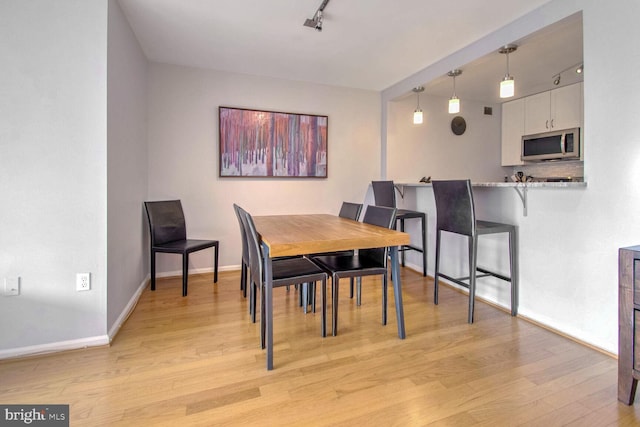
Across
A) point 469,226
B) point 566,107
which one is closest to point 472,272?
point 469,226

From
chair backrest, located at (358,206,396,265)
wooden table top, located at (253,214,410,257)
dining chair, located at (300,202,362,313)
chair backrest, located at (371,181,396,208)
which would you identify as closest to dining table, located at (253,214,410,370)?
wooden table top, located at (253,214,410,257)

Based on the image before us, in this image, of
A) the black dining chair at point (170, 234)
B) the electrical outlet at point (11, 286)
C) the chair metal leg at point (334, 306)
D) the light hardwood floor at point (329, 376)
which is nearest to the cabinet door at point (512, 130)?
the light hardwood floor at point (329, 376)

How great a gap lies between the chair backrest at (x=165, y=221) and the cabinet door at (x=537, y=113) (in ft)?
15.7

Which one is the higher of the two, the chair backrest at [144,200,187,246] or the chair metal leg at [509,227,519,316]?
the chair backrest at [144,200,187,246]

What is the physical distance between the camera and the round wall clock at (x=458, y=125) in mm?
4531

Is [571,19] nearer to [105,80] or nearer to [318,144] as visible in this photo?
[318,144]

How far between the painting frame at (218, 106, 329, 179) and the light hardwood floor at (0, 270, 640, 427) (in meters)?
1.82

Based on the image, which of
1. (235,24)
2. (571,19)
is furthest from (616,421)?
(235,24)

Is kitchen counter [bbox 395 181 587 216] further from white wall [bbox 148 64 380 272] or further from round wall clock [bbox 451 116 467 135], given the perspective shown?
round wall clock [bbox 451 116 467 135]

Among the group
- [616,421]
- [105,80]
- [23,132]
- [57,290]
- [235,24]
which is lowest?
[616,421]

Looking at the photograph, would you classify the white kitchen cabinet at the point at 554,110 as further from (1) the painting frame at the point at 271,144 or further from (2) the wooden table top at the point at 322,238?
(2) the wooden table top at the point at 322,238

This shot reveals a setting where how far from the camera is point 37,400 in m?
1.44

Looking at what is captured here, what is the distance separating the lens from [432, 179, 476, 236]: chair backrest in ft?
7.48

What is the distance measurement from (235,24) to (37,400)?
8.93 ft
